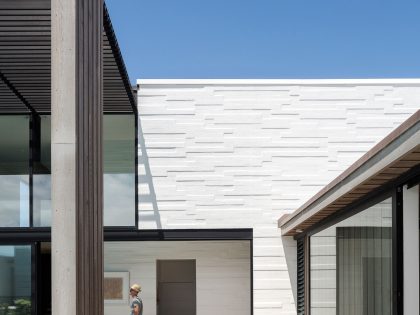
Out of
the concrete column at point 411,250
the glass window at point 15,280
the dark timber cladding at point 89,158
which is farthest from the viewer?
the glass window at point 15,280

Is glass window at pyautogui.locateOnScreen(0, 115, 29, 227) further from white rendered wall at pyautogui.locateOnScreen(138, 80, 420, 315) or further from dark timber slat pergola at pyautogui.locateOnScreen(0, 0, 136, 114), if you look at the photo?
white rendered wall at pyautogui.locateOnScreen(138, 80, 420, 315)

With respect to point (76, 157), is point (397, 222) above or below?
below

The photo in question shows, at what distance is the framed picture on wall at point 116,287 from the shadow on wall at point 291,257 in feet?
12.2

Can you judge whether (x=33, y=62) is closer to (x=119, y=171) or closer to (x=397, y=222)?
(x=119, y=171)

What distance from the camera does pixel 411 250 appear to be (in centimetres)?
455

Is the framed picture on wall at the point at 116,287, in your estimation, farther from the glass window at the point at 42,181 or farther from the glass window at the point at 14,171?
the glass window at the point at 14,171

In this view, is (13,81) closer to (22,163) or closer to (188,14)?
(22,163)

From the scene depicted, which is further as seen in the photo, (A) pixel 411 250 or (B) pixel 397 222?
(B) pixel 397 222

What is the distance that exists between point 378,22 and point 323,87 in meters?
10.8

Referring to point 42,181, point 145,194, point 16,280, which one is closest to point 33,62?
point 42,181

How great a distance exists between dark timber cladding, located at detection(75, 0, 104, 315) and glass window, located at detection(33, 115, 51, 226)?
5.42 meters

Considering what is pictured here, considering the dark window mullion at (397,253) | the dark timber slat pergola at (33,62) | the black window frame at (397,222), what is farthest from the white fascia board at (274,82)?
the dark window mullion at (397,253)

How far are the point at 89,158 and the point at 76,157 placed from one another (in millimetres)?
190

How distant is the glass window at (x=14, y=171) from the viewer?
10664 mm
